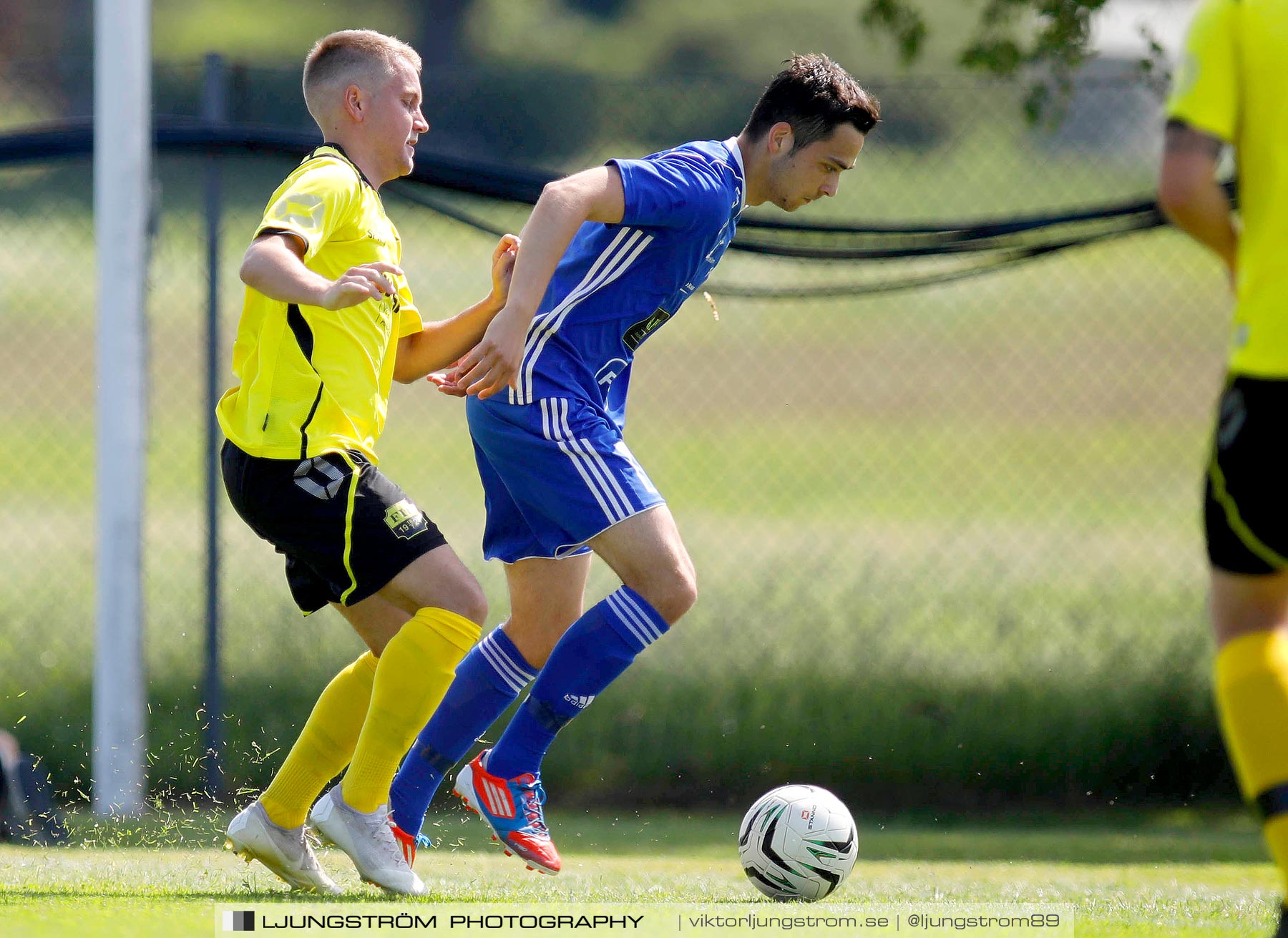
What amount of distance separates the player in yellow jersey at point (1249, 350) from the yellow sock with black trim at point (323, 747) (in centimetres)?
180

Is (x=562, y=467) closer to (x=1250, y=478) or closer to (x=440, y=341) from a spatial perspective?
(x=440, y=341)

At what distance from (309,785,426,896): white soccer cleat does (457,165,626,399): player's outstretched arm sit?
3.13ft

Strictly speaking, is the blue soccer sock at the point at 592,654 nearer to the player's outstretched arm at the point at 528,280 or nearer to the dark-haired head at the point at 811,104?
the player's outstretched arm at the point at 528,280

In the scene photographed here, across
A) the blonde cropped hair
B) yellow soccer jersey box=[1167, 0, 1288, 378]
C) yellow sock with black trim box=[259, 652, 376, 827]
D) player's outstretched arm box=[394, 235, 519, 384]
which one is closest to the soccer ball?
yellow sock with black trim box=[259, 652, 376, 827]

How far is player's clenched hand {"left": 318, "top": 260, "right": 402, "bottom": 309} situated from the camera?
2.69 m

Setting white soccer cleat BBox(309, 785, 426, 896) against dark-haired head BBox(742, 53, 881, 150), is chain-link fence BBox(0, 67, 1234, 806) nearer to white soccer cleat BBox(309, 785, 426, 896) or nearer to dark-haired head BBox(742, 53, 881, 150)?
dark-haired head BBox(742, 53, 881, 150)

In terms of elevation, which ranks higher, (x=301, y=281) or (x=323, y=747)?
(x=301, y=281)

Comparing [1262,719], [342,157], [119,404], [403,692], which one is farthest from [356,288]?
[119,404]

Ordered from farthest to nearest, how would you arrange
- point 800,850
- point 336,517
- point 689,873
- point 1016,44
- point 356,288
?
point 1016,44 → point 689,873 → point 800,850 → point 336,517 → point 356,288

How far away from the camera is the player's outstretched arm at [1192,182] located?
6.84 feet

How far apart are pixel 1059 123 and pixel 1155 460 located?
3407 mm

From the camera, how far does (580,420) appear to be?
3.20m

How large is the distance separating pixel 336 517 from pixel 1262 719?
1.79m

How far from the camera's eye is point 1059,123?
248 inches
